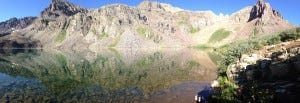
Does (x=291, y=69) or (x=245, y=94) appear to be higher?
(x=291, y=69)

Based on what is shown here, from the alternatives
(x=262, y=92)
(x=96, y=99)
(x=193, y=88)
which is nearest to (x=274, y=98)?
(x=262, y=92)

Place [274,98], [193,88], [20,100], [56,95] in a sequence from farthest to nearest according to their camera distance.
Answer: [193,88], [56,95], [20,100], [274,98]

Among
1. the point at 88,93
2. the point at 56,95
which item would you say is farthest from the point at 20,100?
the point at 88,93

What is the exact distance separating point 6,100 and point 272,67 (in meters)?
42.6

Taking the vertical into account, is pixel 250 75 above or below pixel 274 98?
above

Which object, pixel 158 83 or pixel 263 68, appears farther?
pixel 158 83

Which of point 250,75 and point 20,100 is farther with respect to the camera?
point 20,100

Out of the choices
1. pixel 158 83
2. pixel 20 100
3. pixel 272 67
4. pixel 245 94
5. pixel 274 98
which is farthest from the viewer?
pixel 158 83

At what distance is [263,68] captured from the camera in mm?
41688

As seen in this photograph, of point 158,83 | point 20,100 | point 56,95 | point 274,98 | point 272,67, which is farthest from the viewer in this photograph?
point 158,83

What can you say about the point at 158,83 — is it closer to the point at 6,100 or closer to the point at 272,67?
the point at 6,100

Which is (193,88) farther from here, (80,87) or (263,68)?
(263,68)

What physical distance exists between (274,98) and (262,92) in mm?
1383

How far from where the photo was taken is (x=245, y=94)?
3544cm
